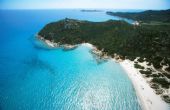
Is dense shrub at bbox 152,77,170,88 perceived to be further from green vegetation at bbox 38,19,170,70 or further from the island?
green vegetation at bbox 38,19,170,70

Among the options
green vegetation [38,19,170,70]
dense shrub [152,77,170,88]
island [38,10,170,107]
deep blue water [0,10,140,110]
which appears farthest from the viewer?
green vegetation [38,19,170,70]

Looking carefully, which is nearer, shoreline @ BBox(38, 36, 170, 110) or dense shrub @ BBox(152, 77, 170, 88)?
shoreline @ BBox(38, 36, 170, 110)

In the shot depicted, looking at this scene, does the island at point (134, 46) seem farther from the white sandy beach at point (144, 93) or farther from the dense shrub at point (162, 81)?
the white sandy beach at point (144, 93)

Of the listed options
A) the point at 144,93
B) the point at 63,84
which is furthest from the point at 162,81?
the point at 63,84

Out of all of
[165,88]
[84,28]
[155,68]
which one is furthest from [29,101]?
[84,28]

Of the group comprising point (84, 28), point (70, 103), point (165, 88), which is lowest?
point (70, 103)

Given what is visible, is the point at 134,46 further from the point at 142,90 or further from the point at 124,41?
the point at 142,90

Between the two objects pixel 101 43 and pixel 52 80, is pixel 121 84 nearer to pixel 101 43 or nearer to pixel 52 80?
pixel 52 80

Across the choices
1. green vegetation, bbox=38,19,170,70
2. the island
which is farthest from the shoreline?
green vegetation, bbox=38,19,170,70
